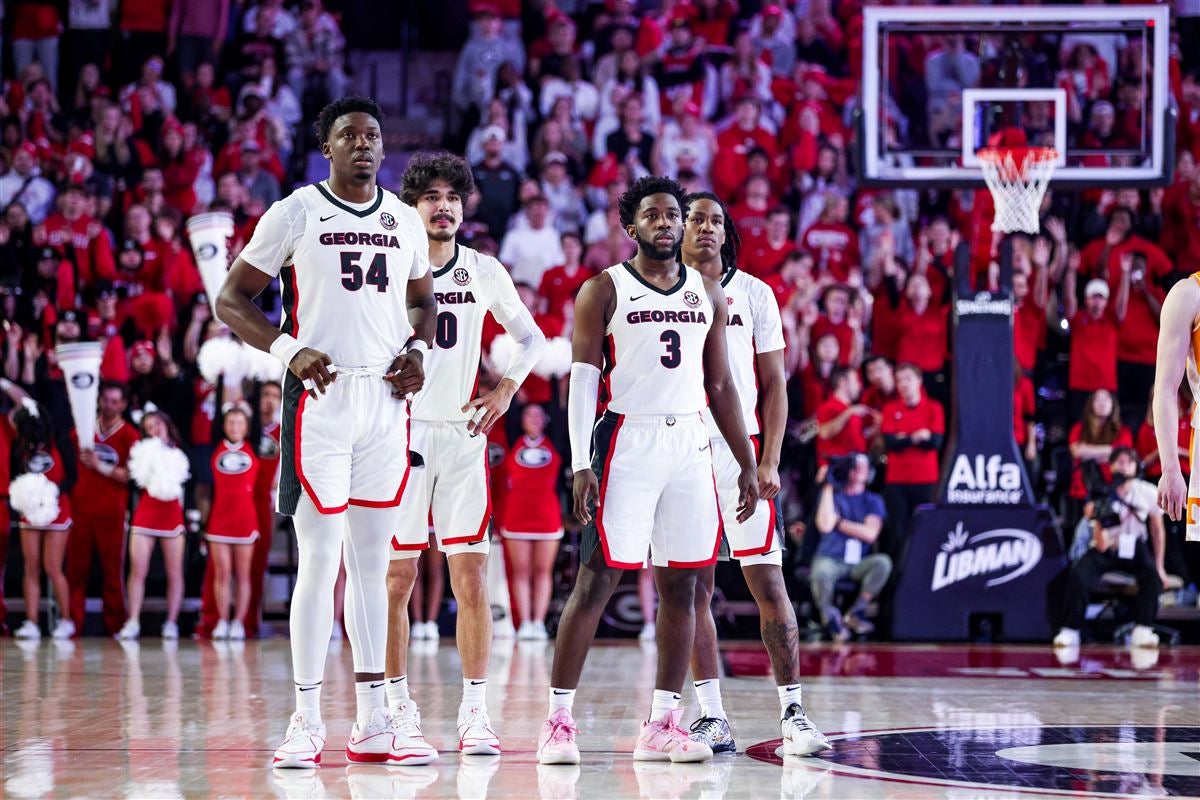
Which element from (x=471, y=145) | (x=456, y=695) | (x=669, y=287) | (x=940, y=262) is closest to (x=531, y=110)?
(x=471, y=145)

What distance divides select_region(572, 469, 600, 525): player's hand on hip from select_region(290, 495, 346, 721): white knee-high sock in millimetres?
871

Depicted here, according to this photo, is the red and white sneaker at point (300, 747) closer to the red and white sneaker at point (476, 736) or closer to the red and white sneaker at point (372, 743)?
the red and white sneaker at point (372, 743)

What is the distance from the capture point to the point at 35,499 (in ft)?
38.2

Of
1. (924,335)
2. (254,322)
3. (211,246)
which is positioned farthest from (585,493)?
(924,335)

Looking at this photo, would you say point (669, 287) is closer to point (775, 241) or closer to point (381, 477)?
point (381, 477)

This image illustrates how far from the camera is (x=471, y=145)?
15.4 meters

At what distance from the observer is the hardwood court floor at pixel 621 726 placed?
514 cm

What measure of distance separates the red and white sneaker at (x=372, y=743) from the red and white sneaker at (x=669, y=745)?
939mm

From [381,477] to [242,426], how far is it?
21.0 ft

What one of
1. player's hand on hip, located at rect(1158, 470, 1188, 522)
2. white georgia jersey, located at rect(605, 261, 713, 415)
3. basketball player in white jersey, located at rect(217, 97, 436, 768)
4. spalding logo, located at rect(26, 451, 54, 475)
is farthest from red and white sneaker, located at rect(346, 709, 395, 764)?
spalding logo, located at rect(26, 451, 54, 475)

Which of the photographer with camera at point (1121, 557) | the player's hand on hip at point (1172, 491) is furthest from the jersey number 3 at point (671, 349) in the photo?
the photographer with camera at point (1121, 557)

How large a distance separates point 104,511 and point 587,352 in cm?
724

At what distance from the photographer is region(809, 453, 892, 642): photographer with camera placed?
1145 centimetres

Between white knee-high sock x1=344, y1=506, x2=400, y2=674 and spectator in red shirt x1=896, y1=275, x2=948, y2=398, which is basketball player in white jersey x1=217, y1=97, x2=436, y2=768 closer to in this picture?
white knee-high sock x1=344, y1=506, x2=400, y2=674
